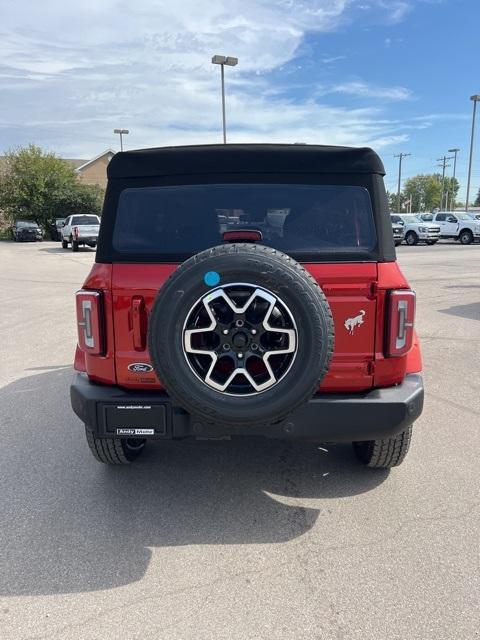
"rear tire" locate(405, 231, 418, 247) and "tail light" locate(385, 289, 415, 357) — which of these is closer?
"tail light" locate(385, 289, 415, 357)

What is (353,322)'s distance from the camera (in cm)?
287

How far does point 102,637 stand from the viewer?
221cm

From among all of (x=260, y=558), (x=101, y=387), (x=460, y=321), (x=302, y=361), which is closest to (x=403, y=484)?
(x=260, y=558)

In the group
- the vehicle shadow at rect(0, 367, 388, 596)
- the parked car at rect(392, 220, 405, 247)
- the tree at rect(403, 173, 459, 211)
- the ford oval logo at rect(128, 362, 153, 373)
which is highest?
the tree at rect(403, 173, 459, 211)

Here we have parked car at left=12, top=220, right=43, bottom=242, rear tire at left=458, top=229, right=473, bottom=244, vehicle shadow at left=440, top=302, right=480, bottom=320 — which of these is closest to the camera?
vehicle shadow at left=440, top=302, right=480, bottom=320

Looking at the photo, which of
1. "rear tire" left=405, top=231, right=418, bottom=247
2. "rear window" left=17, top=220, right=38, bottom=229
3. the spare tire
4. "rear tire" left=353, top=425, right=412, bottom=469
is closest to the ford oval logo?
the spare tire

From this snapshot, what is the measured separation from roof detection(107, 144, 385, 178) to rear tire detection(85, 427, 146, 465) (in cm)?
165

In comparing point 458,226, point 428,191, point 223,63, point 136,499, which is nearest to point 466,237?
point 458,226

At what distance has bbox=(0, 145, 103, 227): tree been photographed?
139 feet

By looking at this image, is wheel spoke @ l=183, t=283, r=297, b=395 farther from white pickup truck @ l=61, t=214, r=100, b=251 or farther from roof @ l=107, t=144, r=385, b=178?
white pickup truck @ l=61, t=214, r=100, b=251

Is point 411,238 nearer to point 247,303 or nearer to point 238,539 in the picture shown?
point 238,539

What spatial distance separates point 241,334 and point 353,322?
2.27 ft

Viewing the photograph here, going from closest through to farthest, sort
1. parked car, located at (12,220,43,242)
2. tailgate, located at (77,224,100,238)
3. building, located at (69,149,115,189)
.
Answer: tailgate, located at (77,224,100,238)
parked car, located at (12,220,43,242)
building, located at (69,149,115,189)

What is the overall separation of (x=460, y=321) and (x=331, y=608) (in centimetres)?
724
